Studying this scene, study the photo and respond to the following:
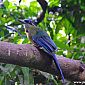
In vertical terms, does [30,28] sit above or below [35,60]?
above

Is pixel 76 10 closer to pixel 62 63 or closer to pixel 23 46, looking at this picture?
pixel 62 63

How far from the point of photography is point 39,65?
1.41 meters

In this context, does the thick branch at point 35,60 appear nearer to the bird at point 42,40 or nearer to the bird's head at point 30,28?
the bird at point 42,40

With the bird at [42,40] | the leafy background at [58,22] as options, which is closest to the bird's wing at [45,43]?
the bird at [42,40]

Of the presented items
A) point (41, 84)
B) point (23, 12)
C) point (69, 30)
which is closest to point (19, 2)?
point (23, 12)

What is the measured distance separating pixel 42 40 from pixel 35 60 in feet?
0.40

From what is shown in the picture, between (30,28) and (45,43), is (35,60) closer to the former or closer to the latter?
(45,43)

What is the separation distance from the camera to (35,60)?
138 cm

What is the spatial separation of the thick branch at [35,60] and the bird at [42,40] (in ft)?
0.11

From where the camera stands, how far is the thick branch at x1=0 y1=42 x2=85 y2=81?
129cm

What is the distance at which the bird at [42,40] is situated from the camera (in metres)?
1.41

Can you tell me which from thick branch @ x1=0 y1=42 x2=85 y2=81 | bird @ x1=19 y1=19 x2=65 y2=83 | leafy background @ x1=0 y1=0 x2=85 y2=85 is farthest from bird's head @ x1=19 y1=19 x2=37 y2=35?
leafy background @ x1=0 y1=0 x2=85 y2=85

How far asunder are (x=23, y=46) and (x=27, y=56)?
0.05 m

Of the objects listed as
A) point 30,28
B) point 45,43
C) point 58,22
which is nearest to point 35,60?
point 45,43
